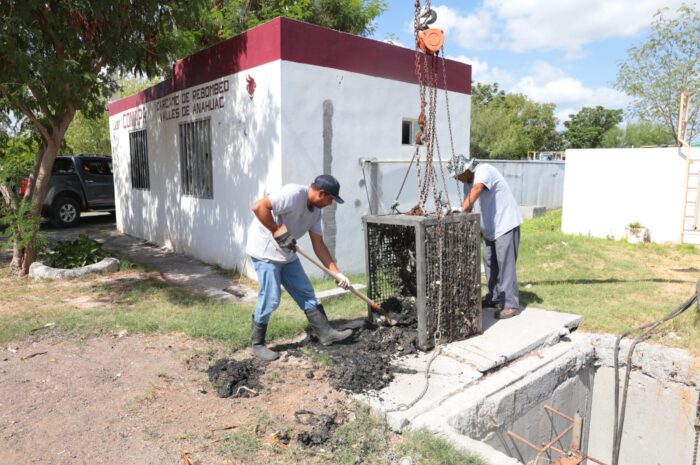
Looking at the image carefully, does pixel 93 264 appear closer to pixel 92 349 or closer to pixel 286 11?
pixel 92 349

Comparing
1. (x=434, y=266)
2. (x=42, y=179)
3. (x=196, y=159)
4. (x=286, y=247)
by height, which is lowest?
(x=434, y=266)

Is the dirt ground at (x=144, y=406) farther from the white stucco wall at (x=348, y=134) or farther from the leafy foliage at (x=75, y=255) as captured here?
the leafy foliage at (x=75, y=255)

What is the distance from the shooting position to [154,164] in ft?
30.7

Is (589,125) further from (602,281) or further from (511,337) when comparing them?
(511,337)

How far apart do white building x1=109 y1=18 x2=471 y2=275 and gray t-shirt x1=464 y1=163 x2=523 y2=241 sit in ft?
7.80

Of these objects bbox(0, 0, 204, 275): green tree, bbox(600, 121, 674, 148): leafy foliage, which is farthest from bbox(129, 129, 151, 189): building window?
bbox(600, 121, 674, 148): leafy foliage

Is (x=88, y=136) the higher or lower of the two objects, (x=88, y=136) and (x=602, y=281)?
the higher

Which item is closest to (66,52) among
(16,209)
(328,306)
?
(16,209)

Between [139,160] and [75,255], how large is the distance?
330cm

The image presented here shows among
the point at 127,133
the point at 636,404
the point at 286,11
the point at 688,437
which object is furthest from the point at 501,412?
the point at 286,11

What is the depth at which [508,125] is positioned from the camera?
31.8 metres

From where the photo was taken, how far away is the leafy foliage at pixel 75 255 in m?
7.21

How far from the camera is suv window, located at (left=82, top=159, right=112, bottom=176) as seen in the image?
12766mm

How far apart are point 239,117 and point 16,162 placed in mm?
3297
